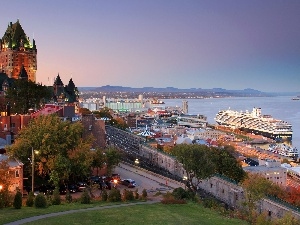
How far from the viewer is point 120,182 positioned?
34312 millimetres

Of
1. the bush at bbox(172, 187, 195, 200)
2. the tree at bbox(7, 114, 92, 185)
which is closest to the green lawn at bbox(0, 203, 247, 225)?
the bush at bbox(172, 187, 195, 200)

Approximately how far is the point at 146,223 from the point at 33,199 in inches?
287

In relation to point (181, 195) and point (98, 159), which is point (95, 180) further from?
point (181, 195)

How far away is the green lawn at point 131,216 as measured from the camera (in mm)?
19603

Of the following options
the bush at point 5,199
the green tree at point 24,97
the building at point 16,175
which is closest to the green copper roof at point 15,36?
the green tree at point 24,97

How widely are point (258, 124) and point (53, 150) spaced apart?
115 meters

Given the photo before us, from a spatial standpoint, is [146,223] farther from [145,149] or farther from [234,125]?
[234,125]

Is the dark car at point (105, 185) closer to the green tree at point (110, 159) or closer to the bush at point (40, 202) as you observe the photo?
the green tree at point (110, 159)

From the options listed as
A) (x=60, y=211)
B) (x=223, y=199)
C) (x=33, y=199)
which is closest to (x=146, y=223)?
(x=60, y=211)

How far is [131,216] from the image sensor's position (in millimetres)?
21141

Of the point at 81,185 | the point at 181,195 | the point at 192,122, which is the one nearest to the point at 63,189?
the point at 81,185

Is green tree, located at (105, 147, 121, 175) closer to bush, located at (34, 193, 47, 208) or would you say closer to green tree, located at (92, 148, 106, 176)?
green tree, located at (92, 148, 106, 176)

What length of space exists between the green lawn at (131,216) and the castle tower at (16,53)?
72596 millimetres

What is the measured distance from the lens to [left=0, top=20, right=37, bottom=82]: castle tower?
90.5 metres
